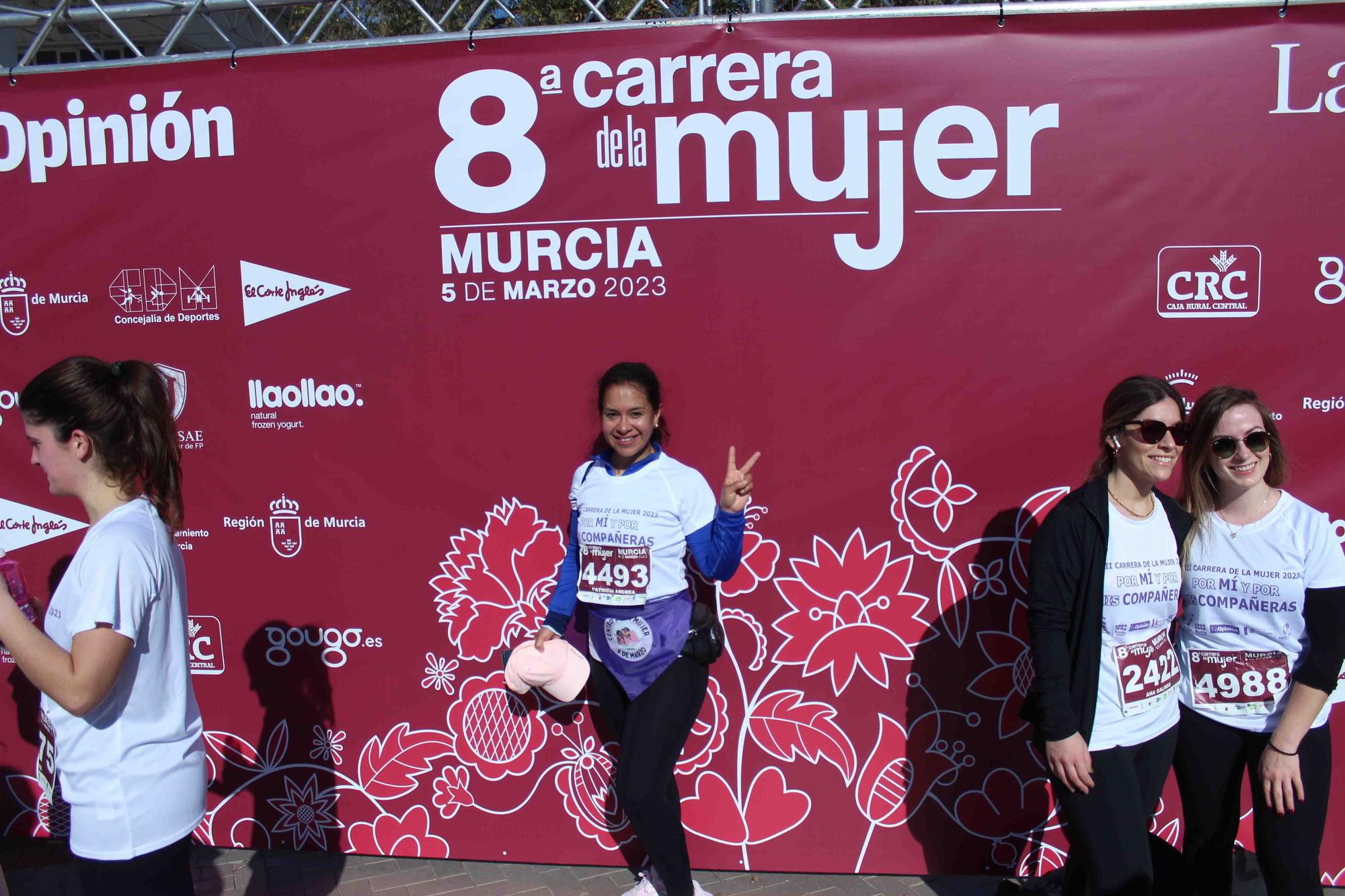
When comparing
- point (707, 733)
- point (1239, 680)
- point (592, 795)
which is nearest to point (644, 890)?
point (592, 795)

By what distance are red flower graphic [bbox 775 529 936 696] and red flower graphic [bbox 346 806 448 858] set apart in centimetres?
148

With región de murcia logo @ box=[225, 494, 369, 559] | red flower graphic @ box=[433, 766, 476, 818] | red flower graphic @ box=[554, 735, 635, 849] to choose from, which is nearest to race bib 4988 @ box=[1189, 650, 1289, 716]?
red flower graphic @ box=[554, 735, 635, 849]

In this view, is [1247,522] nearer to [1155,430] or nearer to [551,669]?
[1155,430]

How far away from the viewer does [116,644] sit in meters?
1.87

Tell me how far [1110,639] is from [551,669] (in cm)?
165

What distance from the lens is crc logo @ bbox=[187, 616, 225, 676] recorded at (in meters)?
3.63

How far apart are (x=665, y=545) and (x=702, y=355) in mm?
722

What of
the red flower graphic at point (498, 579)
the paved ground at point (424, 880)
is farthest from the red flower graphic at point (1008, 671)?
the red flower graphic at point (498, 579)

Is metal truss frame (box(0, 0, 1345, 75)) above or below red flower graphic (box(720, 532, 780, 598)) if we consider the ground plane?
above

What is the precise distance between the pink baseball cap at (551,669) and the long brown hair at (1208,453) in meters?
1.85

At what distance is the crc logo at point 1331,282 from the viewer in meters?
3.05

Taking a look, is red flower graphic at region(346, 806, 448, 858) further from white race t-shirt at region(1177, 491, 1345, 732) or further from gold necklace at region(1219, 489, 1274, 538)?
gold necklace at region(1219, 489, 1274, 538)

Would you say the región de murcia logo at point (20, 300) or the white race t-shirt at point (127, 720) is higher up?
the región de murcia logo at point (20, 300)

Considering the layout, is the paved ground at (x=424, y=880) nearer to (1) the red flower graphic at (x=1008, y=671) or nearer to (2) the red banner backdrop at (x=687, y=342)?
(2) the red banner backdrop at (x=687, y=342)
